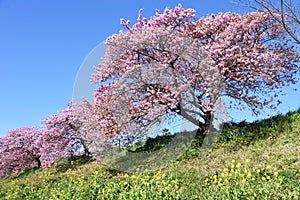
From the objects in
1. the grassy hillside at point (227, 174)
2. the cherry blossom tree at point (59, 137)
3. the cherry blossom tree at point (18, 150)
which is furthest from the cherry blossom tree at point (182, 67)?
the cherry blossom tree at point (18, 150)

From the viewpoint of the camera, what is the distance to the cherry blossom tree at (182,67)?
11.4 m

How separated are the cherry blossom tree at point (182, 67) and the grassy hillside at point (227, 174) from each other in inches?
55.6

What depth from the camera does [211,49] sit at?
38.1 ft

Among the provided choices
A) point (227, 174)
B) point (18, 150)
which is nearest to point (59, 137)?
point (18, 150)

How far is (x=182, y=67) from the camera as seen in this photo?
1195 centimetres

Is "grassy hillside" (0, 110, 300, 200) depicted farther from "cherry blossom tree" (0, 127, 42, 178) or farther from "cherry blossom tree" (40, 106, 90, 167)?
"cherry blossom tree" (0, 127, 42, 178)

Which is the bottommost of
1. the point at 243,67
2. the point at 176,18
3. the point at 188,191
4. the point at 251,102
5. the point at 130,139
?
the point at 188,191

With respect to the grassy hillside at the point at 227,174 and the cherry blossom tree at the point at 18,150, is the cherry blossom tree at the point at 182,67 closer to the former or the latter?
the grassy hillside at the point at 227,174

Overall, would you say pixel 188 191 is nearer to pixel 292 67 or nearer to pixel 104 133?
pixel 104 133

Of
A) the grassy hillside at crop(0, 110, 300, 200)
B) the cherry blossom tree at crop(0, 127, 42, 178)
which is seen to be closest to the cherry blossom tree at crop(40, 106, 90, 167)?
the grassy hillside at crop(0, 110, 300, 200)

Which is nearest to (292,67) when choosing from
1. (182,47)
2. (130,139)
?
(182,47)

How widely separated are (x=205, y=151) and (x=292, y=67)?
534 centimetres

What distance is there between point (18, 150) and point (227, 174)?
18.4 m

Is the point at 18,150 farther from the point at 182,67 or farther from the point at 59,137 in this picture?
the point at 182,67
